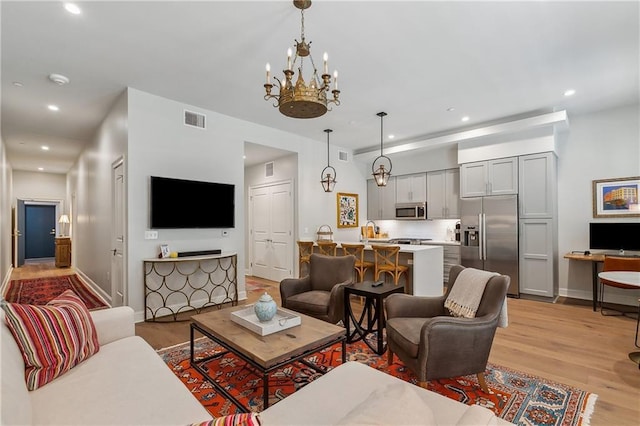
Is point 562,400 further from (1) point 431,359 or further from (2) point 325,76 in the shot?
(2) point 325,76

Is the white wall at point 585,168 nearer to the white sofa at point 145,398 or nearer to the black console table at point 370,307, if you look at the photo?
the black console table at point 370,307

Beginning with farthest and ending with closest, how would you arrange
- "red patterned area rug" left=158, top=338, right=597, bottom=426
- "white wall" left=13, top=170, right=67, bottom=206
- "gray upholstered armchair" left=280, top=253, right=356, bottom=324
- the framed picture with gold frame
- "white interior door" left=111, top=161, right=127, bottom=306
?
1. "white wall" left=13, top=170, right=67, bottom=206
2. the framed picture with gold frame
3. "white interior door" left=111, top=161, right=127, bottom=306
4. "gray upholstered armchair" left=280, top=253, right=356, bottom=324
5. "red patterned area rug" left=158, top=338, right=597, bottom=426

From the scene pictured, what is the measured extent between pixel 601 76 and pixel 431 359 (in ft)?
13.1

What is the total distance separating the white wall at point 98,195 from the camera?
4.58 meters

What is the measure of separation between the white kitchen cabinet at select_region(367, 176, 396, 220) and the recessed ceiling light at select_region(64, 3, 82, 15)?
597cm

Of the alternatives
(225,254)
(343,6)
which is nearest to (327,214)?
(225,254)

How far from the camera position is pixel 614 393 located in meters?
2.42

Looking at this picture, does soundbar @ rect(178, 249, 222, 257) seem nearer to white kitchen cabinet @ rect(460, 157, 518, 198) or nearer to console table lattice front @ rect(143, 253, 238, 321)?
console table lattice front @ rect(143, 253, 238, 321)

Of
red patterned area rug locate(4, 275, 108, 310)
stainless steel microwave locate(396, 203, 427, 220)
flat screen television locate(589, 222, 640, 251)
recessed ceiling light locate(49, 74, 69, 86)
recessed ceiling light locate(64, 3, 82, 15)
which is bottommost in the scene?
red patterned area rug locate(4, 275, 108, 310)

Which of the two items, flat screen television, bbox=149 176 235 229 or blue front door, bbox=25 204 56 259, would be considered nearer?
flat screen television, bbox=149 176 235 229

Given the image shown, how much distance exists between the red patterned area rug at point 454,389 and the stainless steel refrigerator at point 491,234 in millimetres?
3059

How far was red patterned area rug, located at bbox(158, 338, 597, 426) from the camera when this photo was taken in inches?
85.8

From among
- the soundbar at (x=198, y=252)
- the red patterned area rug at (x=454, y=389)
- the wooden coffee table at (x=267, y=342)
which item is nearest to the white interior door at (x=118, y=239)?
the soundbar at (x=198, y=252)

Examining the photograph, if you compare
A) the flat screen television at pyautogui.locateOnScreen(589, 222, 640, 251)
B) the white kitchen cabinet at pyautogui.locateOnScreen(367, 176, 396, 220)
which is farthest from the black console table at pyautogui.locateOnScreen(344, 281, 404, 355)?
the white kitchen cabinet at pyautogui.locateOnScreen(367, 176, 396, 220)
